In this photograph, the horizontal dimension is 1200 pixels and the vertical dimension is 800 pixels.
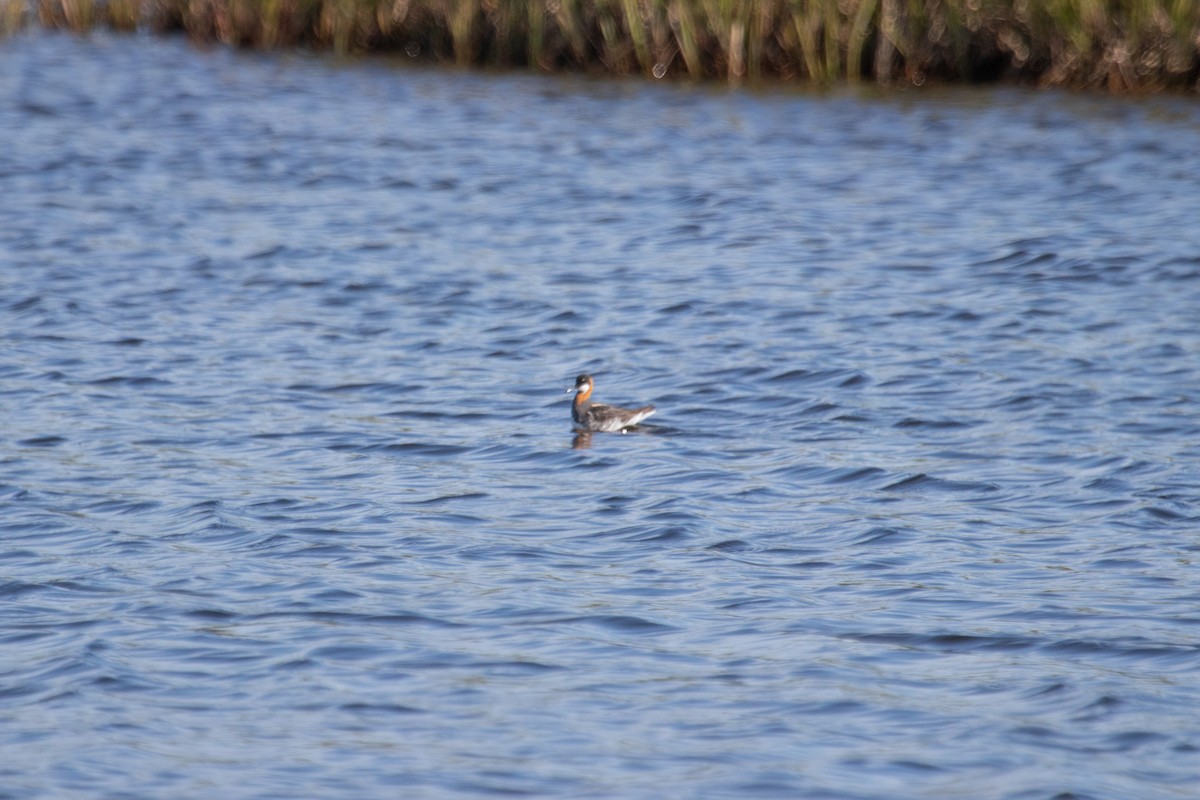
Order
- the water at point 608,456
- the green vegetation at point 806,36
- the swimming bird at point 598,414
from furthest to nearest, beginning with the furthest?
the green vegetation at point 806,36
the swimming bird at point 598,414
the water at point 608,456

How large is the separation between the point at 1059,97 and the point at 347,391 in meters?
12.7

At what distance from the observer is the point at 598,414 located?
34.0 ft

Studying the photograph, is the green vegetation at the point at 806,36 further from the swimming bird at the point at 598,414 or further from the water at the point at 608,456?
the swimming bird at the point at 598,414

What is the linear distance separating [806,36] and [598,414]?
11.6 metres

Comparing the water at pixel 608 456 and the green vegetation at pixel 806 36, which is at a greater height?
the green vegetation at pixel 806 36

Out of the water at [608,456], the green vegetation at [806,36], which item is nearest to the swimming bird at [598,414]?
the water at [608,456]

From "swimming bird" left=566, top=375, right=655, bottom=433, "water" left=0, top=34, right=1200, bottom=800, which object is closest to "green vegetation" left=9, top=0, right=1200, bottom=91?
"water" left=0, top=34, right=1200, bottom=800

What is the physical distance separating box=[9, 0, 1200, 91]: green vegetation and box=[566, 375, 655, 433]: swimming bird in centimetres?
1073

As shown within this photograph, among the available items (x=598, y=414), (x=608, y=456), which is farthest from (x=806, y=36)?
(x=608, y=456)

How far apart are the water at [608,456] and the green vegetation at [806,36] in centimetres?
69

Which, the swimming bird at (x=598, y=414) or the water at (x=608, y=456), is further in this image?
the swimming bird at (x=598, y=414)

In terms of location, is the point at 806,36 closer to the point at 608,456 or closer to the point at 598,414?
the point at 598,414

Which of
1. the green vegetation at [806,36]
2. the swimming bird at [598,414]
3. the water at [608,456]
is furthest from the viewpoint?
the green vegetation at [806,36]

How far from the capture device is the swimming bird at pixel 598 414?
10352 millimetres
